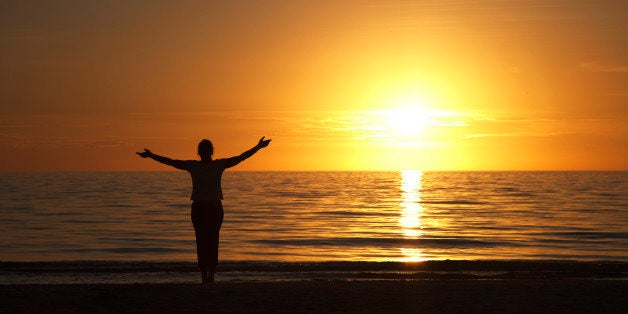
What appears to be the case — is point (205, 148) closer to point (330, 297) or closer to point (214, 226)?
point (214, 226)

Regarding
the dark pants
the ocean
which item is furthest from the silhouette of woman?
the ocean

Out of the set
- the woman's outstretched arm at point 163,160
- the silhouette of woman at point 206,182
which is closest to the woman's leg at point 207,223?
the silhouette of woman at point 206,182

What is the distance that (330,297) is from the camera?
11312 millimetres

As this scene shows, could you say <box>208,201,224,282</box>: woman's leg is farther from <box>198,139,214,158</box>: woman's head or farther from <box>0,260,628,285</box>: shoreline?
<box>0,260,628,285</box>: shoreline

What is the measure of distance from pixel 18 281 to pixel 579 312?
12848 mm

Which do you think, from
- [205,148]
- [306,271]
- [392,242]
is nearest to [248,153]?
[205,148]

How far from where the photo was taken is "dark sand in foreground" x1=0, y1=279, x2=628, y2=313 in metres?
10.4

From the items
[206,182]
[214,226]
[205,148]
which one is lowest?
[214,226]

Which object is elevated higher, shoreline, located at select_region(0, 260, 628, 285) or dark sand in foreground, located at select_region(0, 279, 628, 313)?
dark sand in foreground, located at select_region(0, 279, 628, 313)

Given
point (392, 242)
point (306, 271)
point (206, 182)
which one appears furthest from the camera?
point (392, 242)

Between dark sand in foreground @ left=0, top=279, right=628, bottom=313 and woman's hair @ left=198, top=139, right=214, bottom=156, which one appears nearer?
dark sand in foreground @ left=0, top=279, right=628, bottom=313

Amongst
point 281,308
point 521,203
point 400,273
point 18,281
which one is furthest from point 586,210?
point 281,308

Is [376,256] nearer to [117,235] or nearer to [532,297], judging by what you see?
[117,235]

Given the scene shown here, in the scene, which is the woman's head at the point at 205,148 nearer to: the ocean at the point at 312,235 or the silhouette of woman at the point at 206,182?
the silhouette of woman at the point at 206,182
